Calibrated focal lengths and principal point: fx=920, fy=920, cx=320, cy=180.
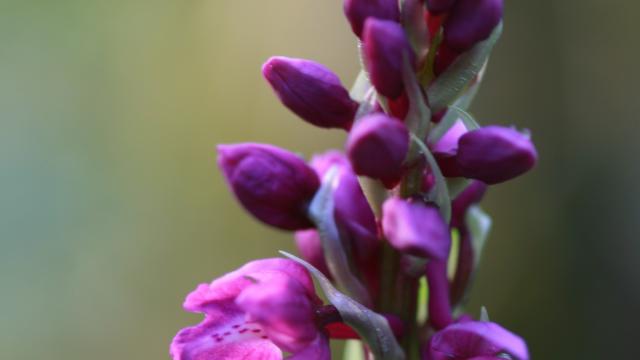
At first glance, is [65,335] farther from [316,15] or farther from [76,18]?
[316,15]

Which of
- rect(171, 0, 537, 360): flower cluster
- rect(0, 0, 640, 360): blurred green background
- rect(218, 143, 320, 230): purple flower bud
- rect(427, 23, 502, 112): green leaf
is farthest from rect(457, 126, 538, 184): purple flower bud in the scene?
rect(0, 0, 640, 360): blurred green background

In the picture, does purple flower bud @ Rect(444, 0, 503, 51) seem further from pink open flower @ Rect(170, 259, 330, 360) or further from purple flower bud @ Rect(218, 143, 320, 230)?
pink open flower @ Rect(170, 259, 330, 360)

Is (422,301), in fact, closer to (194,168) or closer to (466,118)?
(466,118)

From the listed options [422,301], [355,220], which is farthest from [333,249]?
[422,301]

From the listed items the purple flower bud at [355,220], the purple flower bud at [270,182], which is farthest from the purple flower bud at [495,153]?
the purple flower bud at [270,182]

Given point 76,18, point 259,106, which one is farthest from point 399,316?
point 76,18

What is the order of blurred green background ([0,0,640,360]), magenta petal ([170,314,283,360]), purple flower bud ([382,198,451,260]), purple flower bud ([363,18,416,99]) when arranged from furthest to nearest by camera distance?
blurred green background ([0,0,640,360])
magenta petal ([170,314,283,360])
purple flower bud ([363,18,416,99])
purple flower bud ([382,198,451,260])
